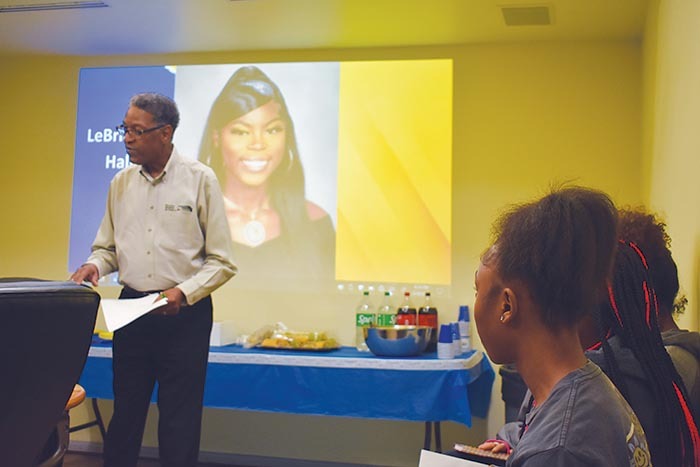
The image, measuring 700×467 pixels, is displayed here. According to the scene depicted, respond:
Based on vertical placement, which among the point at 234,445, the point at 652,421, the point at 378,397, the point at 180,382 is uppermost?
the point at 652,421

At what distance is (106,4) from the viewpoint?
349cm

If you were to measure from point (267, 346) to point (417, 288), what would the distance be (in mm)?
A: 877

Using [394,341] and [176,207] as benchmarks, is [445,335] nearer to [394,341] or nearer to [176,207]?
[394,341]

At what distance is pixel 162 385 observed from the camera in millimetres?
2328

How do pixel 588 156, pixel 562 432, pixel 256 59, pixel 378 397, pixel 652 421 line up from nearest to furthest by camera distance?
pixel 562 432 < pixel 652 421 < pixel 378 397 < pixel 588 156 < pixel 256 59

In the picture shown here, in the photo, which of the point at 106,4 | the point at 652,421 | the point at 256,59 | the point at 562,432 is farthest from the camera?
the point at 256,59

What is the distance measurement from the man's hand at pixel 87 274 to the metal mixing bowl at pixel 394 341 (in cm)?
144

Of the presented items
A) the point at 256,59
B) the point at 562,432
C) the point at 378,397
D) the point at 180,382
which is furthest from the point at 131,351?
the point at 256,59

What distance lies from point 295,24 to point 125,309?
6.84 feet

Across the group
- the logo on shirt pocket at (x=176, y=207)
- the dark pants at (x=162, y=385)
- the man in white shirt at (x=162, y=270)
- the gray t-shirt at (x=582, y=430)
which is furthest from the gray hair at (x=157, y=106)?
the gray t-shirt at (x=582, y=430)

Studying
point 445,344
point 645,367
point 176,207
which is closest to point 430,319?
point 445,344

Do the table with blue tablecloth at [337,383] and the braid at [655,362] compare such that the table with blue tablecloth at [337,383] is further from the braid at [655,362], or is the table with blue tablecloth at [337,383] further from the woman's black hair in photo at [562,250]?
the woman's black hair in photo at [562,250]

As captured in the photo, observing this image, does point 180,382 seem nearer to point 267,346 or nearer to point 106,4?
point 267,346

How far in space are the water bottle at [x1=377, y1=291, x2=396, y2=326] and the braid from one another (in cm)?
244
